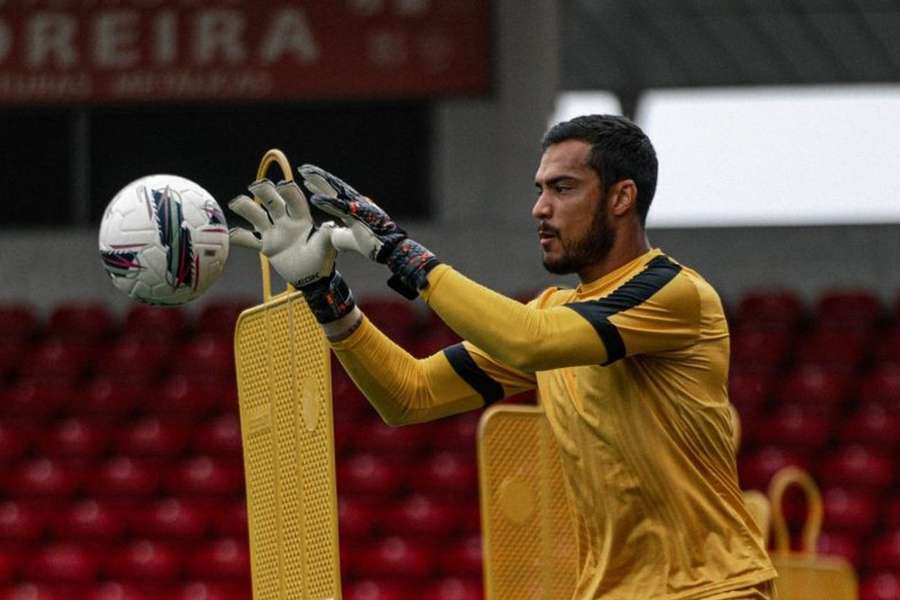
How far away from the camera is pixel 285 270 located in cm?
433

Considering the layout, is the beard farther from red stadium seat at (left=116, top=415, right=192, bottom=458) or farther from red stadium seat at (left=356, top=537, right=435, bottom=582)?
red stadium seat at (left=116, top=415, right=192, bottom=458)

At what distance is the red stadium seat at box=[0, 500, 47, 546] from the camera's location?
11.8 m

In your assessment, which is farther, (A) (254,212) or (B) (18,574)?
(B) (18,574)

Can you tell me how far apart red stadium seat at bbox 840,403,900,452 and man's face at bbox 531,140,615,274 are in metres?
7.85

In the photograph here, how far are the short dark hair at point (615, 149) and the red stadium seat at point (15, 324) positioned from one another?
9.36m

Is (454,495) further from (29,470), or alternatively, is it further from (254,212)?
(254,212)

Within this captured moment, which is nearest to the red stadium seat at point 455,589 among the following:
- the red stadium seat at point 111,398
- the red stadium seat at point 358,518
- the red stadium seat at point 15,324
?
the red stadium seat at point 358,518

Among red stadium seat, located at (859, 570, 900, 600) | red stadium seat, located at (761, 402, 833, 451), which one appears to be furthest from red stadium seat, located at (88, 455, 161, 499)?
red stadium seat, located at (859, 570, 900, 600)

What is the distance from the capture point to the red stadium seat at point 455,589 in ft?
34.9

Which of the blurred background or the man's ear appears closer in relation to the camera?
the man's ear

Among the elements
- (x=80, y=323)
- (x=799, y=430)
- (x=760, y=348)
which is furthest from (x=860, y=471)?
(x=80, y=323)

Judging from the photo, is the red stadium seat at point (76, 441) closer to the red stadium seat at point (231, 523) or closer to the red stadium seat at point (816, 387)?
the red stadium seat at point (231, 523)

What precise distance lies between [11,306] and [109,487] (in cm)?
185

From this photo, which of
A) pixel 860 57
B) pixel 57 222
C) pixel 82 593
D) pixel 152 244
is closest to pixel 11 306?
pixel 57 222
